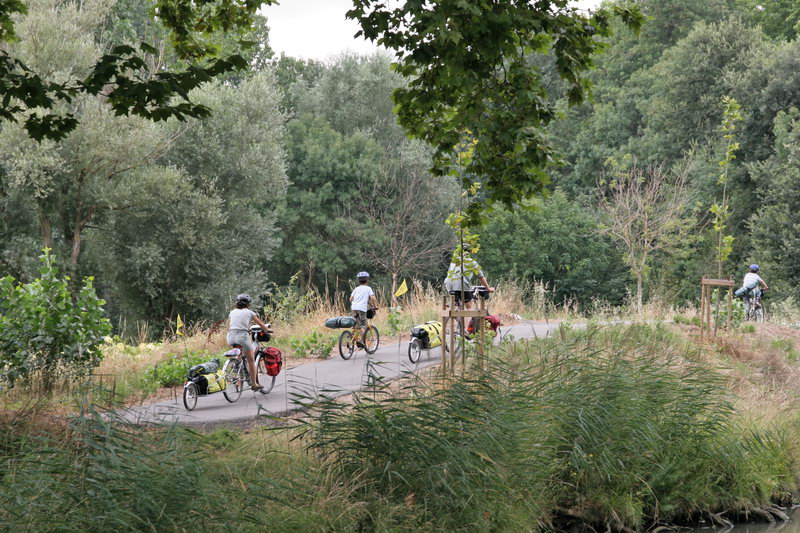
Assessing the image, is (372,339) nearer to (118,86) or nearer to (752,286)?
(118,86)

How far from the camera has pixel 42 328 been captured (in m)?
10.6

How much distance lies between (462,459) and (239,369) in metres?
5.26

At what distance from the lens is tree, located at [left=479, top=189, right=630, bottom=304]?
128 ft

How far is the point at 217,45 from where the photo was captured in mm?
9891

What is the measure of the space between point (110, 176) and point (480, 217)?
61.1 ft

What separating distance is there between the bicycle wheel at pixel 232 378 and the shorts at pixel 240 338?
0.27m

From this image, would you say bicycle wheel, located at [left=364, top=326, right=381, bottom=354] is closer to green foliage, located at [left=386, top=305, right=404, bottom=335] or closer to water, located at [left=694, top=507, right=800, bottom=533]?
green foliage, located at [left=386, top=305, right=404, bottom=335]

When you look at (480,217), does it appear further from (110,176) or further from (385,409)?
(110,176)

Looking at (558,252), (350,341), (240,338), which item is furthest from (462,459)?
(558,252)

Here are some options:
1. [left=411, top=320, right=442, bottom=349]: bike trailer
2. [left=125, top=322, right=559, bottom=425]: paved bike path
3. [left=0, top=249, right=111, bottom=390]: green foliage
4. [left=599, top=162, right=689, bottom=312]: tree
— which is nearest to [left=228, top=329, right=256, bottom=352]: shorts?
[left=125, top=322, right=559, bottom=425]: paved bike path

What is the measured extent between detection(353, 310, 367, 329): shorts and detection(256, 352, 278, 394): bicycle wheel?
2.54 m

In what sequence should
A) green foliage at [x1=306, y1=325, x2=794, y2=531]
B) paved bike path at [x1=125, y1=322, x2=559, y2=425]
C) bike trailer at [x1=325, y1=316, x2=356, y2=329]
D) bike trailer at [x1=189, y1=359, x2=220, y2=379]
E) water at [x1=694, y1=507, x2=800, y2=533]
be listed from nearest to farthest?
green foliage at [x1=306, y1=325, x2=794, y2=531], paved bike path at [x1=125, y1=322, x2=559, y2=425], water at [x1=694, y1=507, x2=800, y2=533], bike trailer at [x1=189, y1=359, x2=220, y2=379], bike trailer at [x1=325, y1=316, x2=356, y2=329]

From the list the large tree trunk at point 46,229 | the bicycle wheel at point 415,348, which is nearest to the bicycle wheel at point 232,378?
the bicycle wheel at point 415,348

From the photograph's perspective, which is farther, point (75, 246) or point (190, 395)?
point (75, 246)
